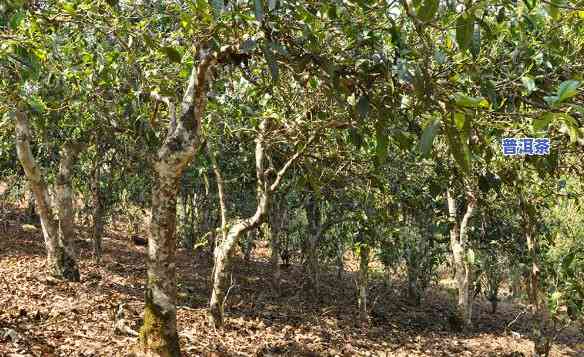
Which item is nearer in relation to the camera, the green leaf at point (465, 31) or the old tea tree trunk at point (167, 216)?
the green leaf at point (465, 31)

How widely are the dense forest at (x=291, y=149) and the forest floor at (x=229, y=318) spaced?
78mm

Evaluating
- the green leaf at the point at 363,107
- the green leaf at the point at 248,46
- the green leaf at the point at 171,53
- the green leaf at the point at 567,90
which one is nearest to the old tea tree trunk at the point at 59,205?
the green leaf at the point at 171,53

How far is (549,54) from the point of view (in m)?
4.31

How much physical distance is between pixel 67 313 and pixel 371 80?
23.7 ft

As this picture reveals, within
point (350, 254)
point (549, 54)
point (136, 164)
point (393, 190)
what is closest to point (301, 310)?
point (393, 190)

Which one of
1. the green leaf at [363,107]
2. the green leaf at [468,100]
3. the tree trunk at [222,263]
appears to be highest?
the green leaf at [363,107]

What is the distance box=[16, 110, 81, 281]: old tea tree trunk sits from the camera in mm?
9227

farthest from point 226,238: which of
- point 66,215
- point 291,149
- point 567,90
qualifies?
point 567,90

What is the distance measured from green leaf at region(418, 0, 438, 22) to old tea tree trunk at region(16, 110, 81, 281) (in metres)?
8.94

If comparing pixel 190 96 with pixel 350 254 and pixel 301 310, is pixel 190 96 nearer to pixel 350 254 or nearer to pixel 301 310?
pixel 301 310

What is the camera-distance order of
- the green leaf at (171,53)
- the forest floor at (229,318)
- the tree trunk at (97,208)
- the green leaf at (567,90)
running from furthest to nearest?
the tree trunk at (97,208) → the forest floor at (229,318) → the green leaf at (171,53) → the green leaf at (567,90)

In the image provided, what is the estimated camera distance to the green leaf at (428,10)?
1.74m

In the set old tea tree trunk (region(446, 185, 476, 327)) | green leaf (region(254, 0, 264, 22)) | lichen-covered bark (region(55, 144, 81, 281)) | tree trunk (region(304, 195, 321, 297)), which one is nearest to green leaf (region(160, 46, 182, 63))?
green leaf (region(254, 0, 264, 22))

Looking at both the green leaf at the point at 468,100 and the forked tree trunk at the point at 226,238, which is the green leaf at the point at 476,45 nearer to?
the green leaf at the point at 468,100
